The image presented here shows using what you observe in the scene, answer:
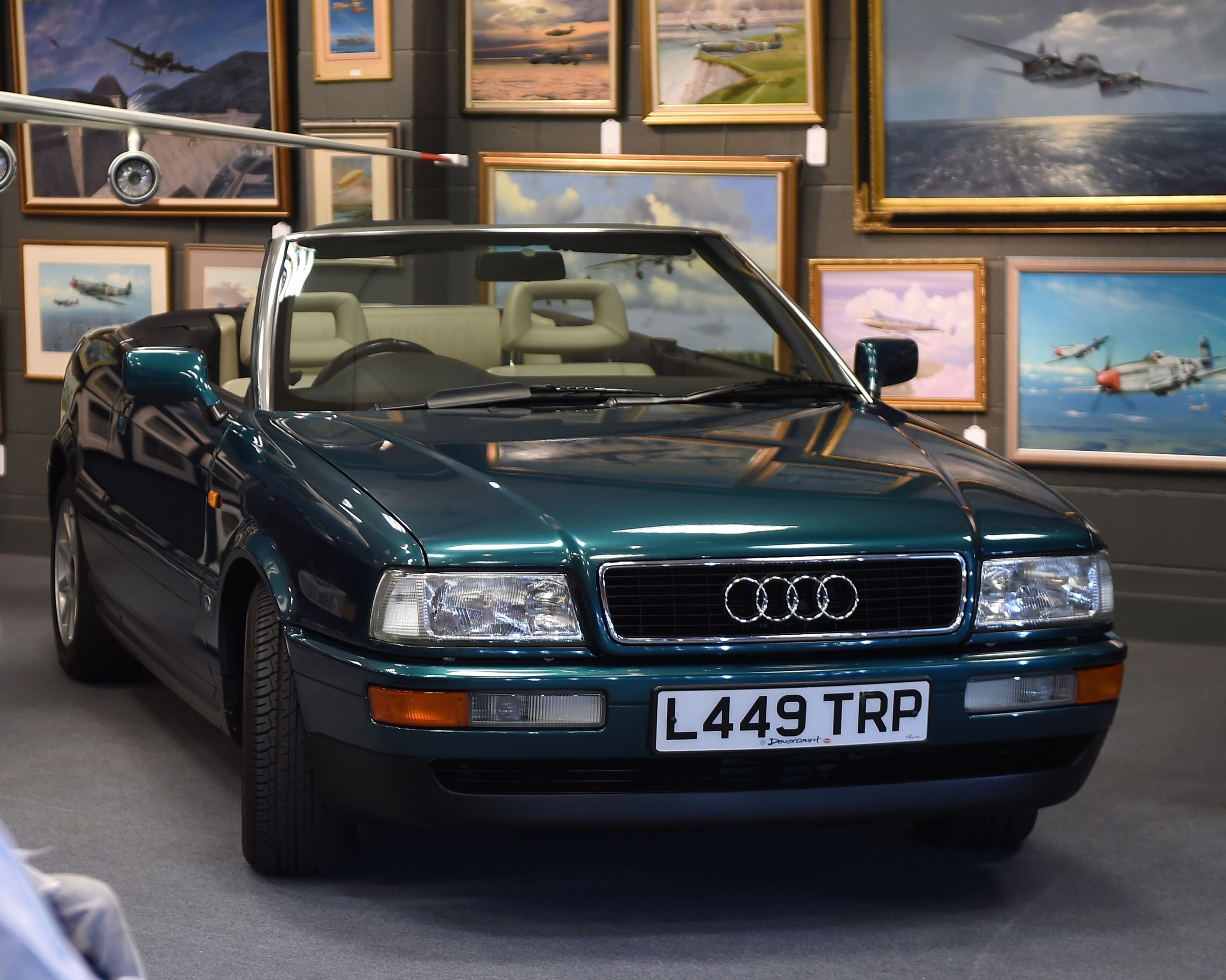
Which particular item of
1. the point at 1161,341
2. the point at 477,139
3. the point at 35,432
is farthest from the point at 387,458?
the point at 35,432

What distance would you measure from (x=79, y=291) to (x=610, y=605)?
5.28m

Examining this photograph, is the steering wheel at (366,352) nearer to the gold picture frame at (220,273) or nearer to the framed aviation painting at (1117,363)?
the framed aviation painting at (1117,363)

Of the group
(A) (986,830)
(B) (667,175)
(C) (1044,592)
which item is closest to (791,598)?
(C) (1044,592)

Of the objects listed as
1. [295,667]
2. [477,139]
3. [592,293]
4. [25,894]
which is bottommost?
[295,667]

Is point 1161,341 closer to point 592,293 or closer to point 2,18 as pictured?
point 592,293

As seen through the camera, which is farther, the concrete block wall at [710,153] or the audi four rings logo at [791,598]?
the concrete block wall at [710,153]

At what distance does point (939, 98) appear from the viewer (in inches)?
231

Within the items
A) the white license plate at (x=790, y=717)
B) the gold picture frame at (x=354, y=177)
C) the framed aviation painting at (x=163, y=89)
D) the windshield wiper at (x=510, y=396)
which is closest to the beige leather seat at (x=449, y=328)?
the windshield wiper at (x=510, y=396)

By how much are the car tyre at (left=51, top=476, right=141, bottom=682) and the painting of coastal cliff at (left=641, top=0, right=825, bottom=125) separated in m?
2.70

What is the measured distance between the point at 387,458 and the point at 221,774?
128 centimetres

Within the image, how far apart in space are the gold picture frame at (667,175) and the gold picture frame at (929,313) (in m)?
0.15

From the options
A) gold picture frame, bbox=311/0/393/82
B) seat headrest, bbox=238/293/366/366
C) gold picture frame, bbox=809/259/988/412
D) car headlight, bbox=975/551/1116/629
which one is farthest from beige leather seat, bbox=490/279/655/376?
gold picture frame, bbox=311/0/393/82

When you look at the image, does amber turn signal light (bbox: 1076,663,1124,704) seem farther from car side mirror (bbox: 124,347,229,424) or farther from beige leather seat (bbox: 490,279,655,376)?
car side mirror (bbox: 124,347,229,424)

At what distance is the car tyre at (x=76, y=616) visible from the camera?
4.64 metres
